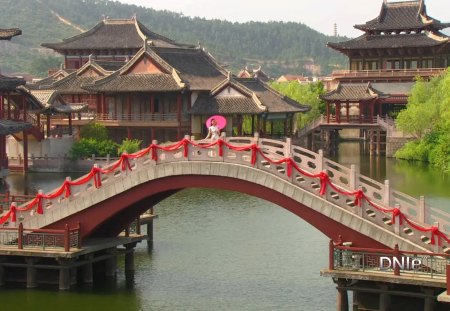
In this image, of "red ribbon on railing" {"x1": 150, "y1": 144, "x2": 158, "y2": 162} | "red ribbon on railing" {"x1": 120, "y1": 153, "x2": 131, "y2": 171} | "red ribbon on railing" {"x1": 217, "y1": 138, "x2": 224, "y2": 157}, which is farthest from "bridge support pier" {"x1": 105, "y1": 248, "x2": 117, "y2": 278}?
"red ribbon on railing" {"x1": 217, "y1": 138, "x2": 224, "y2": 157}

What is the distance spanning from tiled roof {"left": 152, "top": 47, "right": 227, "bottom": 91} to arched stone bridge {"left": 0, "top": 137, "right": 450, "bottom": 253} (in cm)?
4570

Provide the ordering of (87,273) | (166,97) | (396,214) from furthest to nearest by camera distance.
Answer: (166,97) < (87,273) < (396,214)

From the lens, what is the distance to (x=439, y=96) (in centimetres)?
7800

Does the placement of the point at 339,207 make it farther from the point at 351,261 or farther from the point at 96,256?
the point at 96,256

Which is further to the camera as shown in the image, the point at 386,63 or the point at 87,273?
the point at 386,63

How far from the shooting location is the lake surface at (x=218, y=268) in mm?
30922

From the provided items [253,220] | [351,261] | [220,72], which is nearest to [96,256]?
[351,261]

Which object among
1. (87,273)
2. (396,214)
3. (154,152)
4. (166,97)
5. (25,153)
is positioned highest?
(166,97)

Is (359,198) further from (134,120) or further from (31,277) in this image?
(134,120)

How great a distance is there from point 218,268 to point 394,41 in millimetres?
61714

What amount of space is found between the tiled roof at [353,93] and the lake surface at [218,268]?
33226 millimetres

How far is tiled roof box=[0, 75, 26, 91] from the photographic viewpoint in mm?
62141

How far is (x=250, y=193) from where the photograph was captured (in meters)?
31.0

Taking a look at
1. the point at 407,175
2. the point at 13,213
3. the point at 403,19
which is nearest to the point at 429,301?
the point at 13,213
